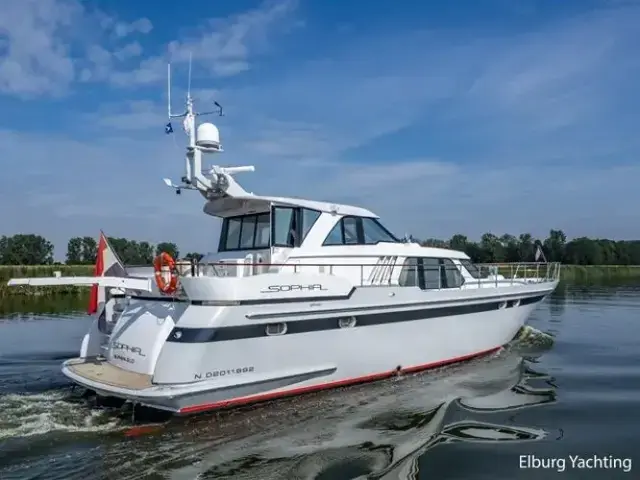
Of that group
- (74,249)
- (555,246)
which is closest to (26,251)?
(74,249)

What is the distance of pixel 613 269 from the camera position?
6812 centimetres

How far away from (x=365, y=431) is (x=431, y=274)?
4283mm

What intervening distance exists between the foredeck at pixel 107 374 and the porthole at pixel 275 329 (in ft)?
5.79

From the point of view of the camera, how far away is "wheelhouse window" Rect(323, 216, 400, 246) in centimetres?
1041

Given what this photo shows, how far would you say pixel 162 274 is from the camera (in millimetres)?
8578

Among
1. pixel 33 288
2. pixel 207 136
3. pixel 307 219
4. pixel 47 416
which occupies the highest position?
pixel 207 136

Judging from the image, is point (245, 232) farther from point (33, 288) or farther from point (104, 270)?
point (33, 288)

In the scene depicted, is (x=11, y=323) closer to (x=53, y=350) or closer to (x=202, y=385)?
(x=53, y=350)

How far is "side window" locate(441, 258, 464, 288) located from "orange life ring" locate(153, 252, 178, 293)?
18.0 feet

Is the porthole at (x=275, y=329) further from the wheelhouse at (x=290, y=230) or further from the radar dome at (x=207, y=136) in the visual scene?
the radar dome at (x=207, y=136)

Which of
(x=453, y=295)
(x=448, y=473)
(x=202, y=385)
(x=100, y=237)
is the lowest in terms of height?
(x=448, y=473)

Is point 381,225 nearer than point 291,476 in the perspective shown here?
No

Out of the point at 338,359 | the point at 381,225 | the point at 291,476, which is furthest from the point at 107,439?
the point at 381,225

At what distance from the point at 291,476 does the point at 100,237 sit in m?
5.92
